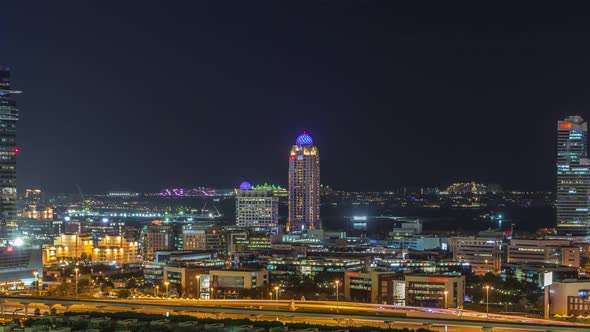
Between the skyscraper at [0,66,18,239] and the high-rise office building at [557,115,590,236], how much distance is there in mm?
37421

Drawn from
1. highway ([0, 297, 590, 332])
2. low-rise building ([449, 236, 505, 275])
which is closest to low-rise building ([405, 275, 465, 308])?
highway ([0, 297, 590, 332])

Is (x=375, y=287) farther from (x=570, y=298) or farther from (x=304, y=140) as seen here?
(x=304, y=140)

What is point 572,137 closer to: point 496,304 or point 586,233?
point 586,233

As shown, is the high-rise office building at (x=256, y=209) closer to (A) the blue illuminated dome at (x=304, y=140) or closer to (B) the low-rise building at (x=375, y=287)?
(A) the blue illuminated dome at (x=304, y=140)

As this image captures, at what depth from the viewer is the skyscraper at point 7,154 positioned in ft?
173

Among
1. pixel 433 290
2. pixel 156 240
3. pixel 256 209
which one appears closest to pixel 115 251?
pixel 156 240

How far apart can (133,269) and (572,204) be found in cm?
3803

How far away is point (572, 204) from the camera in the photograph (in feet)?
235

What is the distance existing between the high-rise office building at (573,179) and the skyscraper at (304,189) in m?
18.0

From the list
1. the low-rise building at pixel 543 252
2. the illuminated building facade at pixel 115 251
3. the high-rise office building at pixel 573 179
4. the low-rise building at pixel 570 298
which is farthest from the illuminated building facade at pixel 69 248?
the high-rise office building at pixel 573 179

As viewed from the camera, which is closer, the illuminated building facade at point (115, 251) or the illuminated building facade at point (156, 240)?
the illuminated building facade at point (115, 251)

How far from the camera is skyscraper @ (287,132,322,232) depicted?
76375 mm

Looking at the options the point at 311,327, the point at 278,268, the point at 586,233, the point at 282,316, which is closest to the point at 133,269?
the point at 278,268

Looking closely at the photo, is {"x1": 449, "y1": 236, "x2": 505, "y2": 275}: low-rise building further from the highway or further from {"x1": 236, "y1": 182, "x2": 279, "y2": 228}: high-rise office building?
{"x1": 236, "y1": 182, "x2": 279, "y2": 228}: high-rise office building
